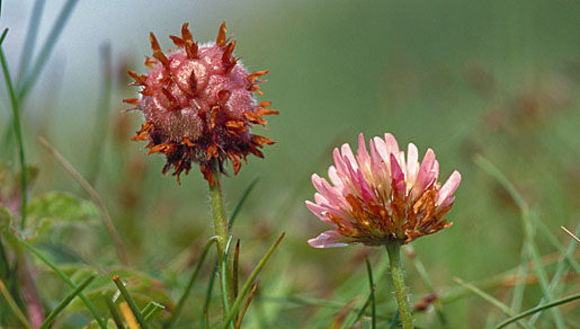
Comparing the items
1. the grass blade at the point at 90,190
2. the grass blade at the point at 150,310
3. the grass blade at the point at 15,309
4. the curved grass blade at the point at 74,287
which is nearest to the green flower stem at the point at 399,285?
the grass blade at the point at 150,310

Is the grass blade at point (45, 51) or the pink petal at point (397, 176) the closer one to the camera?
the pink petal at point (397, 176)

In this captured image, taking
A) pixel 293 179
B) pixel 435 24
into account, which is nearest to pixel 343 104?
pixel 435 24

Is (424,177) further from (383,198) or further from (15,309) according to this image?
(15,309)

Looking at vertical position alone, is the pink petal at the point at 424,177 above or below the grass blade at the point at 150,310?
above

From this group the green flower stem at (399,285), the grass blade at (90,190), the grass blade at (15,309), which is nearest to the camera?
the green flower stem at (399,285)

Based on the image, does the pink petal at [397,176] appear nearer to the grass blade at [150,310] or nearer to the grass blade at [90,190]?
the grass blade at [150,310]

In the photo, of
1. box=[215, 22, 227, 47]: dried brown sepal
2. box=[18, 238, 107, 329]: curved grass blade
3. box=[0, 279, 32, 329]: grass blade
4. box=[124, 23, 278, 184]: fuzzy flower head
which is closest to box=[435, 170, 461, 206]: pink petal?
box=[124, 23, 278, 184]: fuzzy flower head

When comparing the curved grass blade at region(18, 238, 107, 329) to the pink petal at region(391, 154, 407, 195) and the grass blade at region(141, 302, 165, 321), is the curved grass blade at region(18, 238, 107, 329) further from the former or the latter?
the pink petal at region(391, 154, 407, 195)
